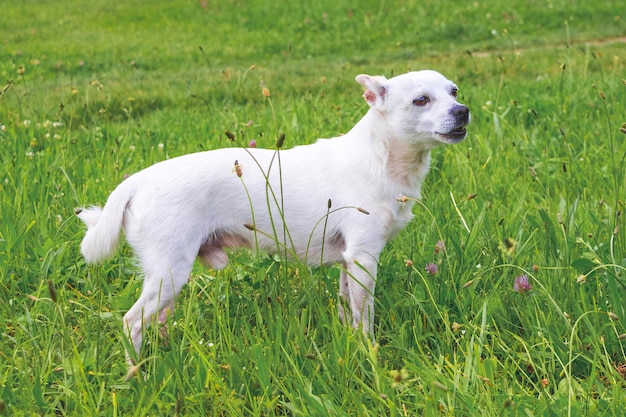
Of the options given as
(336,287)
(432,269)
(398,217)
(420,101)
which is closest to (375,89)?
(420,101)

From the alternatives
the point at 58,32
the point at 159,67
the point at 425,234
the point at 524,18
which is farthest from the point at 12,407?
the point at 524,18

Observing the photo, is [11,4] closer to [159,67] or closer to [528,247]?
[159,67]

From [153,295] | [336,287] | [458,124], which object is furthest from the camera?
[336,287]

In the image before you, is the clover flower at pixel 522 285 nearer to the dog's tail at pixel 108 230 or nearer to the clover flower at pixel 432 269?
the clover flower at pixel 432 269

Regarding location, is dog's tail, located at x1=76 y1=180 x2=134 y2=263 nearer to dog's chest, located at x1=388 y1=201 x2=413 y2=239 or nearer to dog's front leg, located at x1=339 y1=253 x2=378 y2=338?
dog's front leg, located at x1=339 y1=253 x2=378 y2=338

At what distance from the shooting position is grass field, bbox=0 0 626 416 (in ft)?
7.95

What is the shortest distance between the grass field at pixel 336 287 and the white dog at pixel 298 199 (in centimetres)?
17

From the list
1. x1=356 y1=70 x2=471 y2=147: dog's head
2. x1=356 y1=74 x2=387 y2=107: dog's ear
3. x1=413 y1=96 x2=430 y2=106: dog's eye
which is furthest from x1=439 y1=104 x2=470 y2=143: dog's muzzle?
x1=356 y1=74 x2=387 y2=107: dog's ear

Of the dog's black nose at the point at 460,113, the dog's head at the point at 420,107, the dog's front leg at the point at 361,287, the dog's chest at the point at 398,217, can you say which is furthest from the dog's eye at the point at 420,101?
the dog's front leg at the point at 361,287

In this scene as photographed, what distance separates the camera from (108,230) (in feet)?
9.50

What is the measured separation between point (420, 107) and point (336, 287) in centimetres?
97

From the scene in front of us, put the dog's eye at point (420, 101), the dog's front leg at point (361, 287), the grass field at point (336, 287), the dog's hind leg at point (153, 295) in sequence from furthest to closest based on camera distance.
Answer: the dog's eye at point (420, 101) → the dog's front leg at point (361, 287) → the dog's hind leg at point (153, 295) → the grass field at point (336, 287)

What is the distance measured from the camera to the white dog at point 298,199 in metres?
2.88

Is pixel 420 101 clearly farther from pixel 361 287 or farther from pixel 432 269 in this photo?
Answer: pixel 361 287
